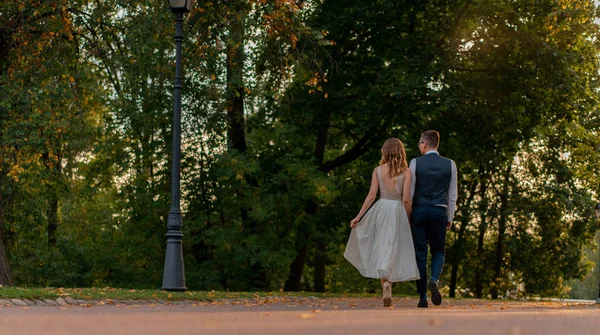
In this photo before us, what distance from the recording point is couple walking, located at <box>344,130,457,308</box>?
427 inches

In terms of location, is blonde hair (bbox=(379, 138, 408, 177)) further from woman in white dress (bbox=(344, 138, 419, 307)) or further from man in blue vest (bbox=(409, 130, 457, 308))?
man in blue vest (bbox=(409, 130, 457, 308))

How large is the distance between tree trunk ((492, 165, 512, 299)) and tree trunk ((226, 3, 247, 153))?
31.1ft

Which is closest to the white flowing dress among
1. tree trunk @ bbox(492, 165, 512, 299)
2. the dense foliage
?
the dense foliage

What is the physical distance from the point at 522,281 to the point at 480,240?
7.09 feet

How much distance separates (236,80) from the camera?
19344 millimetres

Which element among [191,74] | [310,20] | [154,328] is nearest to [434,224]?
[154,328]

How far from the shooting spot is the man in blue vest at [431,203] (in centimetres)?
1082

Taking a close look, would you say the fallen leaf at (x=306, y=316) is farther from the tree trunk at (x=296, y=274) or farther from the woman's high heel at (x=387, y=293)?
the tree trunk at (x=296, y=274)

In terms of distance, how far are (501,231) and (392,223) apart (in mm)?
20065

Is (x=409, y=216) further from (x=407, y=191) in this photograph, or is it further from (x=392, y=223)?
(x=407, y=191)

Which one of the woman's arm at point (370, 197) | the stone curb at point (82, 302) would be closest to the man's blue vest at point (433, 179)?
the woman's arm at point (370, 197)

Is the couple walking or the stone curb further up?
the couple walking

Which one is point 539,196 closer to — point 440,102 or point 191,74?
point 440,102

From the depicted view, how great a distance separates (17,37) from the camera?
16.4m
